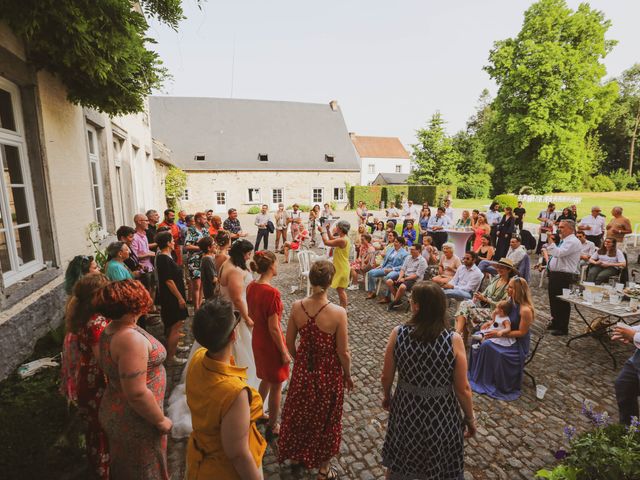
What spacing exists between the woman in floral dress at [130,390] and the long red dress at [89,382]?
18.1 inches

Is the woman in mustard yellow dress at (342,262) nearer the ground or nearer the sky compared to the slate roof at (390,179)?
nearer the ground

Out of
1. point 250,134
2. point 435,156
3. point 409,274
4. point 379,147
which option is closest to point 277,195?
point 250,134

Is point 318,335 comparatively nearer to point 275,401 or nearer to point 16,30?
point 275,401

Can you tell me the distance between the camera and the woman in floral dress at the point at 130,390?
213 centimetres

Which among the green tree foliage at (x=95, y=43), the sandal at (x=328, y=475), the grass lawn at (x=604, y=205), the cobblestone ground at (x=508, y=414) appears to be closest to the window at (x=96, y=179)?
the green tree foliage at (x=95, y=43)

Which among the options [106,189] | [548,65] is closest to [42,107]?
[106,189]

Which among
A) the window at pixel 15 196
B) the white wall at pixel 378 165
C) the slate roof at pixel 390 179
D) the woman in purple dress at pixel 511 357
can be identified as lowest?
the woman in purple dress at pixel 511 357

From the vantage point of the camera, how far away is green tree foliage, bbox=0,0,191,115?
10.9 feet

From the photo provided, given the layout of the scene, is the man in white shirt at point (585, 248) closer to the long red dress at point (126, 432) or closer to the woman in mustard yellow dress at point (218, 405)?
the woman in mustard yellow dress at point (218, 405)

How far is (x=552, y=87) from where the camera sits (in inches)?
928

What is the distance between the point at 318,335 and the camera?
116 inches

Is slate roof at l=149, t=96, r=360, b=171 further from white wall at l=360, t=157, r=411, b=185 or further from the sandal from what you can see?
the sandal

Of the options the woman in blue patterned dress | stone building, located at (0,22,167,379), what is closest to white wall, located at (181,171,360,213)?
stone building, located at (0,22,167,379)

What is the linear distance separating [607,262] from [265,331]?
7.87m
